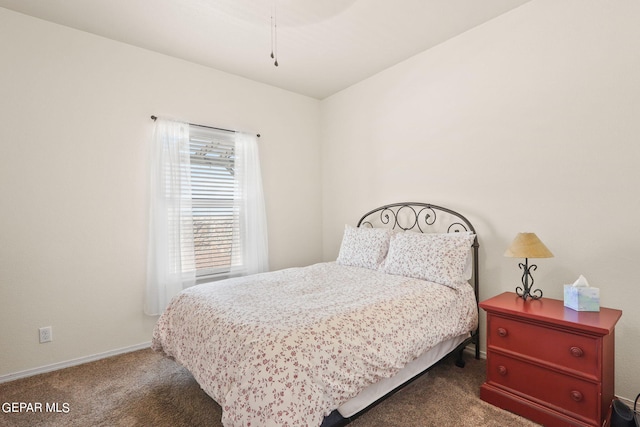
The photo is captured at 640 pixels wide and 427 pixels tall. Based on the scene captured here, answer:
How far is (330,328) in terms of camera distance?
4.95 feet

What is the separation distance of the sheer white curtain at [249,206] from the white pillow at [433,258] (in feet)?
4.90

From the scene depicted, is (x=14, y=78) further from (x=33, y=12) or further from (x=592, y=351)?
(x=592, y=351)

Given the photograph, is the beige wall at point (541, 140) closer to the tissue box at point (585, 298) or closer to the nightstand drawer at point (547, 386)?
the tissue box at point (585, 298)

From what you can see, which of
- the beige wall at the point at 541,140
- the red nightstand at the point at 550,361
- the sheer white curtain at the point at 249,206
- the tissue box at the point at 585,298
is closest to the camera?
the red nightstand at the point at 550,361

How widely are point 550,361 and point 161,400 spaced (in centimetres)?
239

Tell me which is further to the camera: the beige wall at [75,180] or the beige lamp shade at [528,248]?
the beige wall at [75,180]

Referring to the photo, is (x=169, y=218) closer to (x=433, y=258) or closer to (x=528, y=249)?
(x=433, y=258)

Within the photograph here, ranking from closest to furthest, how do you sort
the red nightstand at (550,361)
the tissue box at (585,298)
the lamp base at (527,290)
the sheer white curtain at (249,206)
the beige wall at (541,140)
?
the red nightstand at (550,361) → the tissue box at (585,298) → the beige wall at (541,140) → the lamp base at (527,290) → the sheer white curtain at (249,206)

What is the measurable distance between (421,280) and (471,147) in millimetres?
1229

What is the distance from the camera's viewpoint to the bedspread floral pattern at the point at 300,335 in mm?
1272

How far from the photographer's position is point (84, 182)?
2.57m

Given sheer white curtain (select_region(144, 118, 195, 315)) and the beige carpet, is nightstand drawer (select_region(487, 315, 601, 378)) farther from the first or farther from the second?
sheer white curtain (select_region(144, 118, 195, 315))

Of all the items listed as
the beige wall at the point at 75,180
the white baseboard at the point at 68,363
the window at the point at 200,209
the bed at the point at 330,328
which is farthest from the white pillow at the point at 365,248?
the white baseboard at the point at 68,363

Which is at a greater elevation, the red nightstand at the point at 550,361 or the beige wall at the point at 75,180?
the beige wall at the point at 75,180
